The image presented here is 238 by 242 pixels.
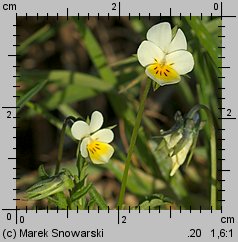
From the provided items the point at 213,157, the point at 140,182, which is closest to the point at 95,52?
the point at 140,182

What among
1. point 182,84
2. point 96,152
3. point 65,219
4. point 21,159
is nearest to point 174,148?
point 96,152

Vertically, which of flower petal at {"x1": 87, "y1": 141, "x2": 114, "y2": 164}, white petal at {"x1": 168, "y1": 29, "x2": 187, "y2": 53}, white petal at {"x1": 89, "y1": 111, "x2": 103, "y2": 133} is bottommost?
flower petal at {"x1": 87, "y1": 141, "x2": 114, "y2": 164}

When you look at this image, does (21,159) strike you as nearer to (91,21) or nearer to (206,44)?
(91,21)

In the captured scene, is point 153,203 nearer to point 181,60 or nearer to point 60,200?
point 60,200

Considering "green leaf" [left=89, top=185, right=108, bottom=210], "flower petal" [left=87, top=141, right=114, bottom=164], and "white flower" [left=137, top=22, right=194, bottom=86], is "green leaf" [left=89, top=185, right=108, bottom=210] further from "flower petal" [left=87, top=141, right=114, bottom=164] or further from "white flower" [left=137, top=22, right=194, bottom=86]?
"white flower" [left=137, top=22, right=194, bottom=86]

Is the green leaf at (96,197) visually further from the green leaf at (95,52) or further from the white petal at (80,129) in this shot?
the green leaf at (95,52)

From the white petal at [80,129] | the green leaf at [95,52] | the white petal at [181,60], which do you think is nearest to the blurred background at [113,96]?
the green leaf at [95,52]

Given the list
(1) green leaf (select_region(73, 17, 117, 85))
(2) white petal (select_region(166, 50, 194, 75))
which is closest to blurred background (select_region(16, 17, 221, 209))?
(1) green leaf (select_region(73, 17, 117, 85))
